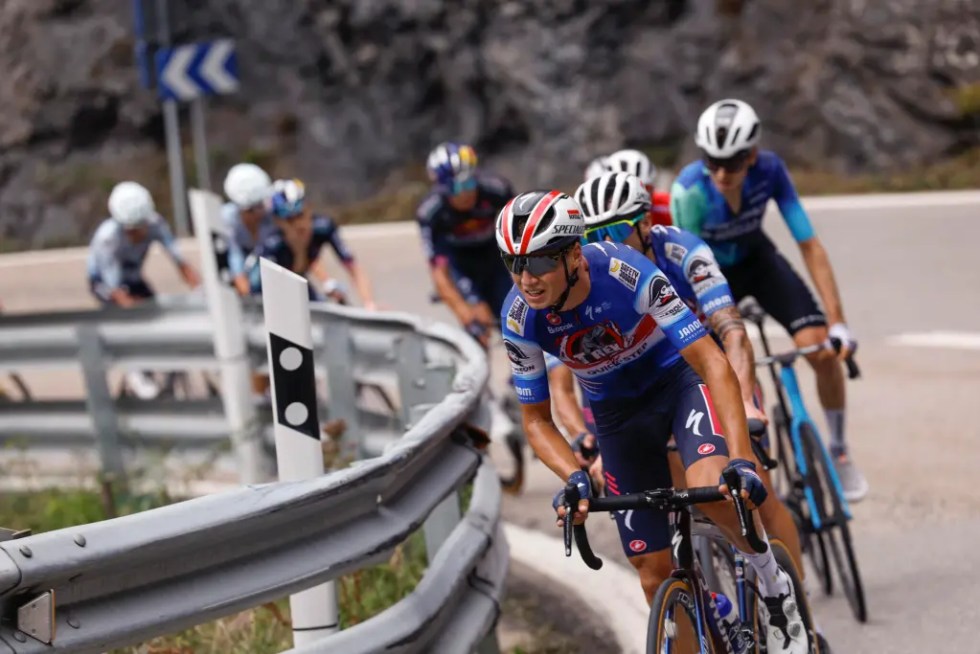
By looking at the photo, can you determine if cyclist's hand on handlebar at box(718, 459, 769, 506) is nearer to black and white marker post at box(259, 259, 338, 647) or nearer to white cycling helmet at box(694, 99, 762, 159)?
black and white marker post at box(259, 259, 338, 647)

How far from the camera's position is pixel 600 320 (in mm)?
4793

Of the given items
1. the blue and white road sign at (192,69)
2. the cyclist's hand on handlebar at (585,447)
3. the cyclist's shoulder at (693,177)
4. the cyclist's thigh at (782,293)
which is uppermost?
the blue and white road sign at (192,69)

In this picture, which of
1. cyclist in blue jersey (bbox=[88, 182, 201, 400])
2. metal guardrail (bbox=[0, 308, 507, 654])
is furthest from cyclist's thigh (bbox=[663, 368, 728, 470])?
cyclist in blue jersey (bbox=[88, 182, 201, 400])

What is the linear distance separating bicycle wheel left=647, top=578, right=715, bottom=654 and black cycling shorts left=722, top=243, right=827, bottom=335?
270 cm

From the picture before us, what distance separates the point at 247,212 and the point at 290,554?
7.26 metres

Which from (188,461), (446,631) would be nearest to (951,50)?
(188,461)

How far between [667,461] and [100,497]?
4.57 metres

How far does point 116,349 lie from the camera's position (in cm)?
932

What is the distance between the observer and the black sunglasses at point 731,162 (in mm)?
6609

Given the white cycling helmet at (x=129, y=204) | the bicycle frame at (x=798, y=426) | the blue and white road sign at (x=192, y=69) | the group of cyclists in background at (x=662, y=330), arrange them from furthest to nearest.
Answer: the blue and white road sign at (x=192, y=69), the white cycling helmet at (x=129, y=204), the bicycle frame at (x=798, y=426), the group of cyclists in background at (x=662, y=330)

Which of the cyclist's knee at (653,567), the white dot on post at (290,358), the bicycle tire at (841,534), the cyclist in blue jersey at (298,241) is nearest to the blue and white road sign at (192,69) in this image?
the cyclist in blue jersey at (298,241)

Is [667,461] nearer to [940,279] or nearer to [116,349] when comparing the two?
[116,349]

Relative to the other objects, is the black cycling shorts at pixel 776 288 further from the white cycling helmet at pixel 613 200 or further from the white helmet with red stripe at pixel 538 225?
the white helmet with red stripe at pixel 538 225

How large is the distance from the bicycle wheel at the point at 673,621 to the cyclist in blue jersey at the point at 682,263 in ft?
2.89
